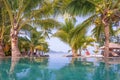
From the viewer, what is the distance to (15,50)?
14.6 metres

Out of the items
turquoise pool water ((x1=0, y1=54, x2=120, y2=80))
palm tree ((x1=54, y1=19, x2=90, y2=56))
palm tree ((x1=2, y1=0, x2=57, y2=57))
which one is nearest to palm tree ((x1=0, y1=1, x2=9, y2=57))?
palm tree ((x1=2, y1=0, x2=57, y2=57))

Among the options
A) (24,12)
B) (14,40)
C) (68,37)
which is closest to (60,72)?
(14,40)

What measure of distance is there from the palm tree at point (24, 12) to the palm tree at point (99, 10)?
73.9 inches

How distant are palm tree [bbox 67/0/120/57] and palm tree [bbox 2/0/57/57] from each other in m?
1.88

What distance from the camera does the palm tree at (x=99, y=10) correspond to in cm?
1222

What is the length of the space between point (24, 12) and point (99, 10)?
15.5 ft

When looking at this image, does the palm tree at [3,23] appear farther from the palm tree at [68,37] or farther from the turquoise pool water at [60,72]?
the turquoise pool water at [60,72]

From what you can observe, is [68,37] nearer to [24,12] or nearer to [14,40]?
[24,12]

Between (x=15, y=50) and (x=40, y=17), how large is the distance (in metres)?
2.47

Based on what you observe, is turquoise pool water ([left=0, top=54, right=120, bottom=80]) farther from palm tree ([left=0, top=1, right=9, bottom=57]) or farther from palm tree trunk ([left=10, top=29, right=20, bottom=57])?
palm tree ([left=0, top=1, right=9, bottom=57])

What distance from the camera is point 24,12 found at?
14.5 m

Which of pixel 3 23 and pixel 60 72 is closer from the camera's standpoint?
pixel 60 72

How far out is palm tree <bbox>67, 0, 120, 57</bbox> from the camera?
12.2 metres

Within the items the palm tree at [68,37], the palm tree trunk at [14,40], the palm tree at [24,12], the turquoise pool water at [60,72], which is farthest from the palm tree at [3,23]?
the turquoise pool water at [60,72]
